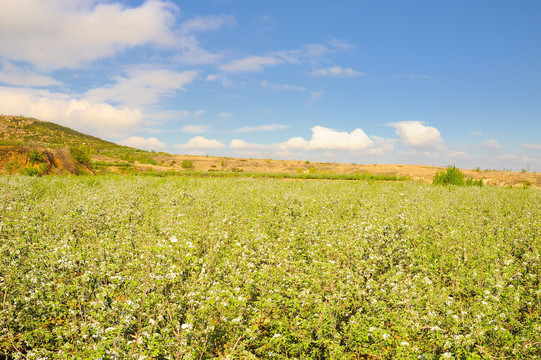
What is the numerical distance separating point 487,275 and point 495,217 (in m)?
8.40

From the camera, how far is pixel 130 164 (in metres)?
54.6

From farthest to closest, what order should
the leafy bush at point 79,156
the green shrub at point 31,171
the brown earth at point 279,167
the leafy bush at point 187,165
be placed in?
the leafy bush at point 187,165 < the brown earth at point 279,167 < the leafy bush at point 79,156 < the green shrub at point 31,171

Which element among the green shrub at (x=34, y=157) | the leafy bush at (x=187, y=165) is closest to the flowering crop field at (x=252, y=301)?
the green shrub at (x=34, y=157)

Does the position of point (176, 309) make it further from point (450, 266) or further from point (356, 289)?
point (450, 266)

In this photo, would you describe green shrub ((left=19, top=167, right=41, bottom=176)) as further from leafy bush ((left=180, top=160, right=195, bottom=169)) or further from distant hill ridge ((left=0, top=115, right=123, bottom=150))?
distant hill ridge ((left=0, top=115, right=123, bottom=150))

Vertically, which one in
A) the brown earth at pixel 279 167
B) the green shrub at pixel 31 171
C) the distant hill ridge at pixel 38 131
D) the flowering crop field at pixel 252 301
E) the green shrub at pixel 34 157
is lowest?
the flowering crop field at pixel 252 301

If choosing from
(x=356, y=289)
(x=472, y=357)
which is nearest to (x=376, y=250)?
(x=356, y=289)

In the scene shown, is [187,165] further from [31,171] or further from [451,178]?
[451,178]

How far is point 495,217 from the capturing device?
12156mm

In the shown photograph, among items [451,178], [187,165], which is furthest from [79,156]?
[451,178]

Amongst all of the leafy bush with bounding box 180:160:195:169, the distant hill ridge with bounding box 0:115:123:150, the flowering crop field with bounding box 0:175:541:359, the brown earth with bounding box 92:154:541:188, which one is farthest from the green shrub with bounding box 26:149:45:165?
the distant hill ridge with bounding box 0:115:123:150

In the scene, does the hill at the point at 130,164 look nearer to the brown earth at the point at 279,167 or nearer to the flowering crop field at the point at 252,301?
the brown earth at the point at 279,167

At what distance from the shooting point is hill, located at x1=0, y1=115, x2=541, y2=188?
1297 inches

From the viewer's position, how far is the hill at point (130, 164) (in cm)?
3294
